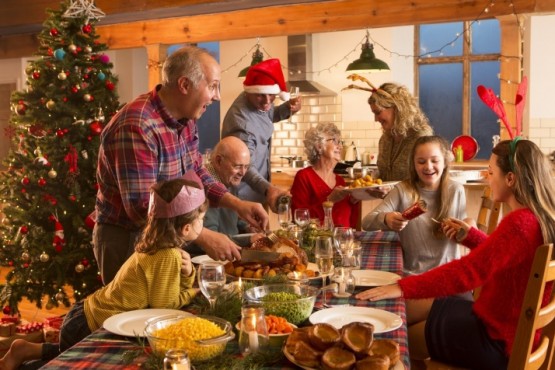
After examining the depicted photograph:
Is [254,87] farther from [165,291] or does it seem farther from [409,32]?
[409,32]

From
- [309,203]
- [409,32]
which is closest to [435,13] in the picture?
[409,32]

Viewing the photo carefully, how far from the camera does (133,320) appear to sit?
1.95m

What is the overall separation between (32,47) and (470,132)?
6020 millimetres

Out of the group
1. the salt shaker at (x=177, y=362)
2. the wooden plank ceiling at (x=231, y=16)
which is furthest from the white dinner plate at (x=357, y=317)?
the wooden plank ceiling at (x=231, y=16)

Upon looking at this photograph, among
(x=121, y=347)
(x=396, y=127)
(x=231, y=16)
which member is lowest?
(x=121, y=347)

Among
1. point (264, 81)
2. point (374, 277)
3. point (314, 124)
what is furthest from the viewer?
point (314, 124)

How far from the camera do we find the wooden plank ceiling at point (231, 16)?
266 inches

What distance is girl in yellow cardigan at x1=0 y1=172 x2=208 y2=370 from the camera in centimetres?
211

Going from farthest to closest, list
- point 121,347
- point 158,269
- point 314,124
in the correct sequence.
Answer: point 314,124
point 158,269
point 121,347

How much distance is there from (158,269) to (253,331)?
0.59 m

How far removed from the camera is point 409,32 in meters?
9.48

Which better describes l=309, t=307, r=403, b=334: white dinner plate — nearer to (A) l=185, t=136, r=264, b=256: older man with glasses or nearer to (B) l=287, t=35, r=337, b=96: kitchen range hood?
(A) l=185, t=136, r=264, b=256: older man with glasses

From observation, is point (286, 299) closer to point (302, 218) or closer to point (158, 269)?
point (158, 269)

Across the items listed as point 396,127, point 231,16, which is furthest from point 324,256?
point 231,16
